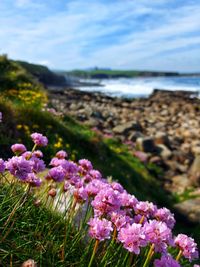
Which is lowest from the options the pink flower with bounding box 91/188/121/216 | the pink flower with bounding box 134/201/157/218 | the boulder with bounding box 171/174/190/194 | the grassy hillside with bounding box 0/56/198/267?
the boulder with bounding box 171/174/190/194

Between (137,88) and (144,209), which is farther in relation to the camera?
(137,88)

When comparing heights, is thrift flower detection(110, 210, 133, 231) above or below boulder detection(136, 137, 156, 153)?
above

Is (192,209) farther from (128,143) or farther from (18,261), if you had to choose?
(18,261)

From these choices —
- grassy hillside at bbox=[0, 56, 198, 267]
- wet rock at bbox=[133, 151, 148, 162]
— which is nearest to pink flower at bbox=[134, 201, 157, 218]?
grassy hillside at bbox=[0, 56, 198, 267]

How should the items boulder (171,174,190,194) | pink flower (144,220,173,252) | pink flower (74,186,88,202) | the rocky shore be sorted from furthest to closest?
1. the rocky shore
2. boulder (171,174,190,194)
3. pink flower (74,186,88,202)
4. pink flower (144,220,173,252)

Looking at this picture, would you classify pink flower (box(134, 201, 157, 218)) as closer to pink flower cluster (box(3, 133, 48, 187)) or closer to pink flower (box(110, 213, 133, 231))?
pink flower (box(110, 213, 133, 231))

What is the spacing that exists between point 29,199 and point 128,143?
14154 mm

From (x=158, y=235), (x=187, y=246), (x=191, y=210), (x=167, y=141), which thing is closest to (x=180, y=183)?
(x=191, y=210)

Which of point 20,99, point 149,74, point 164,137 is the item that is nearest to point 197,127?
point 164,137

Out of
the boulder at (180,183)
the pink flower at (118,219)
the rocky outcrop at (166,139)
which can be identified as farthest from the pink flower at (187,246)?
the rocky outcrop at (166,139)

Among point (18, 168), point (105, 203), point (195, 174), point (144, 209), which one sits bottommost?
point (195, 174)

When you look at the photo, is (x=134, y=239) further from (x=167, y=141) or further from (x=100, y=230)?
(x=167, y=141)

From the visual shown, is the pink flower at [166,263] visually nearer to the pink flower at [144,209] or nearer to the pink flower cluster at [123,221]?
the pink flower cluster at [123,221]

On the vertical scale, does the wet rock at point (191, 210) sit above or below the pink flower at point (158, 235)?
below
